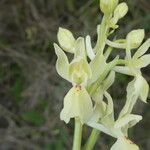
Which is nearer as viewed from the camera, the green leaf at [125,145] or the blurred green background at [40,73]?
the green leaf at [125,145]

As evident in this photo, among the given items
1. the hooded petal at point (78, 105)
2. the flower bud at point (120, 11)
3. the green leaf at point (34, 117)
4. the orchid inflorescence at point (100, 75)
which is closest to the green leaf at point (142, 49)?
the orchid inflorescence at point (100, 75)

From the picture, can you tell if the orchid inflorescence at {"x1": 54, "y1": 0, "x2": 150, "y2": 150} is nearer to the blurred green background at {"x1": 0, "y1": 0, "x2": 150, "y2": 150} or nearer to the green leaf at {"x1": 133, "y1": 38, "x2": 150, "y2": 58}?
the green leaf at {"x1": 133, "y1": 38, "x2": 150, "y2": 58}

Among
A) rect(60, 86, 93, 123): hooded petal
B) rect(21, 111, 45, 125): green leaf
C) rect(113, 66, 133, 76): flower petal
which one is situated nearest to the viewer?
rect(60, 86, 93, 123): hooded petal

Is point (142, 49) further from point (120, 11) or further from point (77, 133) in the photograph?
point (77, 133)

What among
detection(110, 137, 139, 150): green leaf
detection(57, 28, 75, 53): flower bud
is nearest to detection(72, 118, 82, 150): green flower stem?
detection(110, 137, 139, 150): green leaf

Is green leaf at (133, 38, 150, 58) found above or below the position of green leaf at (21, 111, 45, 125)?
above

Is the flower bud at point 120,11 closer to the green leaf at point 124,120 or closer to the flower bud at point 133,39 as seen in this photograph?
the flower bud at point 133,39

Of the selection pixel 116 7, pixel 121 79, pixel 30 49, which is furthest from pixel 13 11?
pixel 116 7

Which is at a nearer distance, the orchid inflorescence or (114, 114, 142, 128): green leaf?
the orchid inflorescence
